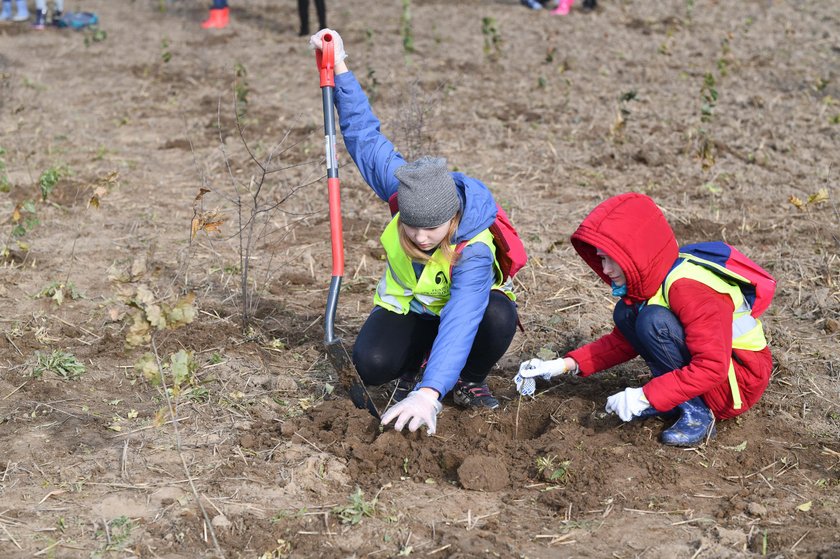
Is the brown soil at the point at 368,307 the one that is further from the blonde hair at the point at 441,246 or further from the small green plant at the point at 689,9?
the small green plant at the point at 689,9

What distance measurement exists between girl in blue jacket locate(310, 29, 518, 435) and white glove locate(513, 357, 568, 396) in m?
0.13

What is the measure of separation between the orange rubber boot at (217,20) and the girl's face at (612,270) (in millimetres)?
9914

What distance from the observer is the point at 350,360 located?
12.0 ft

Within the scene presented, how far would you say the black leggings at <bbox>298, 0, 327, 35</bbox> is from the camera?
34.2 ft

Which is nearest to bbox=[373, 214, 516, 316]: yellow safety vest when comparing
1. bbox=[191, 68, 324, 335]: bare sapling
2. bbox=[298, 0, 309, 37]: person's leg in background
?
bbox=[191, 68, 324, 335]: bare sapling

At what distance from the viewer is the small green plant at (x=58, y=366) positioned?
3.93m

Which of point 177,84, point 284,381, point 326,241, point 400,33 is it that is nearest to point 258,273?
point 326,241

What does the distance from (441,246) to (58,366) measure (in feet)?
5.74

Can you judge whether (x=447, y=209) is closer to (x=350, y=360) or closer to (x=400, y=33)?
(x=350, y=360)

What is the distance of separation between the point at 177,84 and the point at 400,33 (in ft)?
9.74

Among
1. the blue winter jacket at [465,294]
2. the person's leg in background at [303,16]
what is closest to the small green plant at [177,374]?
the blue winter jacket at [465,294]

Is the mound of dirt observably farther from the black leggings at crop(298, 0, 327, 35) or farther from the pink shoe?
the pink shoe

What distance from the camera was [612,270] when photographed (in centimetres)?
340

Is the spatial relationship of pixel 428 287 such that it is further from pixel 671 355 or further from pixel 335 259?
pixel 671 355
